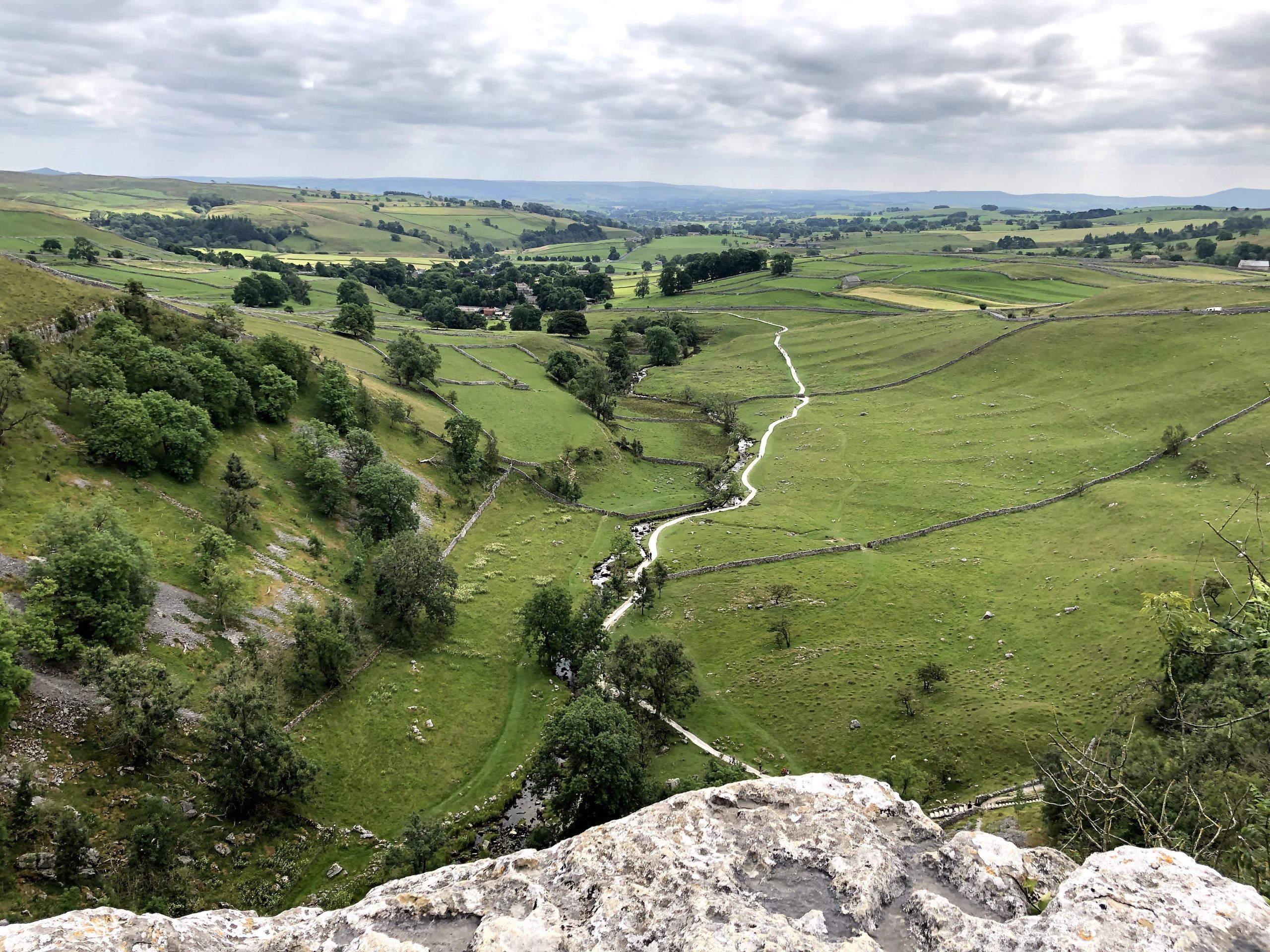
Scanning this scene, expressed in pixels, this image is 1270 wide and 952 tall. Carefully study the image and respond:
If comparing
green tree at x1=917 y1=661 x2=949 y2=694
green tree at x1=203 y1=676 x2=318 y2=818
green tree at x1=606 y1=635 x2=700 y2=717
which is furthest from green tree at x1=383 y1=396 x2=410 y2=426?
green tree at x1=917 y1=661 x2=949 y2=694

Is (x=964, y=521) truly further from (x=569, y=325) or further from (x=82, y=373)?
(x=569, y=325)

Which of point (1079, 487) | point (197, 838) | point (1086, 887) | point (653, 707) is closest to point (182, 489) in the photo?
point (197, 838)

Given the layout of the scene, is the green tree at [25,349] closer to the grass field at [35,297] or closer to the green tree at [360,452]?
the grass field at [35,297]

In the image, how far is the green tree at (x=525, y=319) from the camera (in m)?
157

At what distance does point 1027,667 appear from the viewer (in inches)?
1853

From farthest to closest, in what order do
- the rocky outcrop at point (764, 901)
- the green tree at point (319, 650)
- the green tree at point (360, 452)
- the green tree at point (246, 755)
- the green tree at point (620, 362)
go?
the green tree at point (620, 362) → the green tree at point (360, 452) → the green tree at point (319, 650) → the green tree at point (246, 755) → the rocky outcrop at point (764, 901)

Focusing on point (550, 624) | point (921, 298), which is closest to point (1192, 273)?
point (921, 298)

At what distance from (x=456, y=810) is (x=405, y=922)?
30.6 meters

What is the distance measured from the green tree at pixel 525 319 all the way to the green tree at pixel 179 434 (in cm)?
10827

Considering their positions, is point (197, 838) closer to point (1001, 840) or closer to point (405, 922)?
point (405, 922)

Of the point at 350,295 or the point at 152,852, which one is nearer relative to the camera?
the point at 152,852

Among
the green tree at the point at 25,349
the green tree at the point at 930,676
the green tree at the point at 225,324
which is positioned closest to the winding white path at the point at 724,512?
the green tree at the point at 930,676

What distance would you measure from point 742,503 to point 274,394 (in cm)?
5332

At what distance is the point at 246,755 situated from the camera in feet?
110
